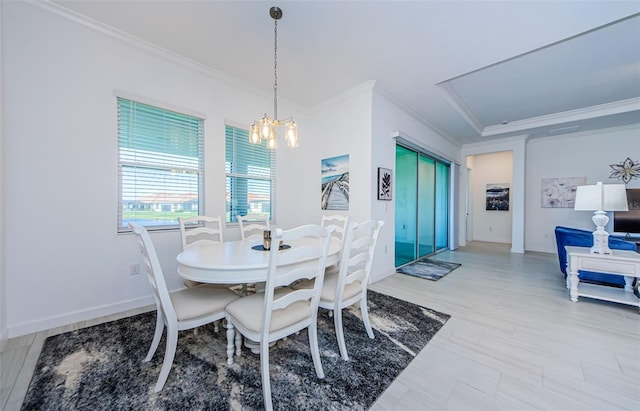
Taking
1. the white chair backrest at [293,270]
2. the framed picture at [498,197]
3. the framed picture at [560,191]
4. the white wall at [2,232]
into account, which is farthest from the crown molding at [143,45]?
the framed picture at [498,197]

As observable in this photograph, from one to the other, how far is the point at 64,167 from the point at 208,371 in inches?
88.0

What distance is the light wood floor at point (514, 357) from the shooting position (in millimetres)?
1354

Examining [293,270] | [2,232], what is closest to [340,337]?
[293,270]

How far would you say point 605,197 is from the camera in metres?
2.62

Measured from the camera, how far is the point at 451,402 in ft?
4.39

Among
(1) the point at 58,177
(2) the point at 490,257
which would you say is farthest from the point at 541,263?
(1) the point at 58,177

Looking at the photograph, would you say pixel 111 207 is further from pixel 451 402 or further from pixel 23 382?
pixel 451 402

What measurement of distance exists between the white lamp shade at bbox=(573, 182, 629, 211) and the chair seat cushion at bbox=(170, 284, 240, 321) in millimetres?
3948

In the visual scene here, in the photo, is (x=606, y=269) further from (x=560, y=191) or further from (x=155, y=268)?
(x=155, y=268)

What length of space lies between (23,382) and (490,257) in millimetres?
6459

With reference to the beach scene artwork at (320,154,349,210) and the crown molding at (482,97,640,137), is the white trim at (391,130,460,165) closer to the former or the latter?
the beach scene artwork at (320,154,349,210)

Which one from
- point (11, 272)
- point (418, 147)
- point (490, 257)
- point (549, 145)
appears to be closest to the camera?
point (11, 272)

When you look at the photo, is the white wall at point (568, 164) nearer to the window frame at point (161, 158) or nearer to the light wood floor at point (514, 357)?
the light wood floor at point (514, 357)

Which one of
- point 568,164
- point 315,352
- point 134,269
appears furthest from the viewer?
point 568,164
